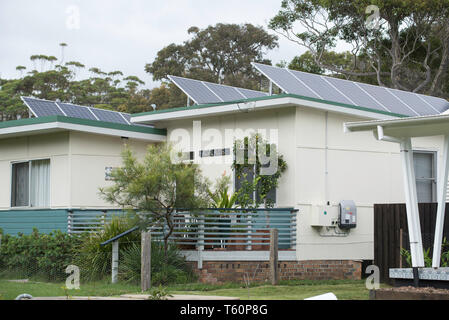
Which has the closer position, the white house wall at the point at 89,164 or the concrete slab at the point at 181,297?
the concrete slab at the point at 181,297

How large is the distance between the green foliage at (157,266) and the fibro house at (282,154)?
0.57 m

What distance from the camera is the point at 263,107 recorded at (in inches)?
622

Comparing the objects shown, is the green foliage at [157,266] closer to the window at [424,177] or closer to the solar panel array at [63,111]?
the solar panel array at [63,111]

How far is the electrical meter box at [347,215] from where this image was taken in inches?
625

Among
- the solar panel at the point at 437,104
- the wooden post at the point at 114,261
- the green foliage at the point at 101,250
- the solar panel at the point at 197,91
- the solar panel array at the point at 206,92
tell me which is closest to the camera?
the wooden post at the point at 114,261

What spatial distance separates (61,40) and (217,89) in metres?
38.8

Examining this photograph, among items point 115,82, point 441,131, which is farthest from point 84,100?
point 441,131

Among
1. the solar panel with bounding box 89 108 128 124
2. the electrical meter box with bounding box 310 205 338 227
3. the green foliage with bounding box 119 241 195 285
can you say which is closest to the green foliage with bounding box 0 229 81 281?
the green foliage with bounding box 119 241 195 285

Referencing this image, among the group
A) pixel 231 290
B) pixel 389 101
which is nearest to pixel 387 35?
pixel 389 101

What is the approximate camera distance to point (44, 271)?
51.0 ft

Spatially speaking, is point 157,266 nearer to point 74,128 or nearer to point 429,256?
point 74,128

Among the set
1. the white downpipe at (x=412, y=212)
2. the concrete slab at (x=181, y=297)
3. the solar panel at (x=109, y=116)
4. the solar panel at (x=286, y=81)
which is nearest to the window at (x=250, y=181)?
the solar panel at (x=286, y=81)

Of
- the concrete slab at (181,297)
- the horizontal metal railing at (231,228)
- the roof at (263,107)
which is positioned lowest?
the concrete slab at (181,297)

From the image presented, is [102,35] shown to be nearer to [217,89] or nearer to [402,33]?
[402,33]
